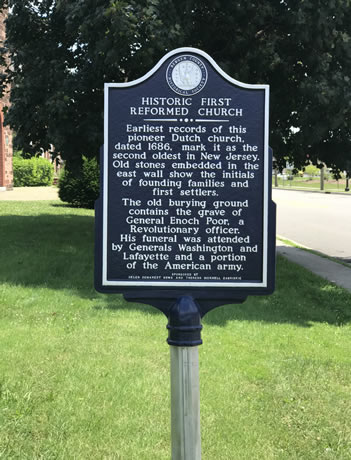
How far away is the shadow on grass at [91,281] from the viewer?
6.61m

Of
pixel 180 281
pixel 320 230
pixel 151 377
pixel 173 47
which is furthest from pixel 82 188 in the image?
pixel 180 281

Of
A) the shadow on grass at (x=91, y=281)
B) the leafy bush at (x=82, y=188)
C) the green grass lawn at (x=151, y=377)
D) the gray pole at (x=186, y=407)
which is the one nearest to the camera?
the gray pole at (x=186, y=407)

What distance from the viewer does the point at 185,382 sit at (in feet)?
9.19

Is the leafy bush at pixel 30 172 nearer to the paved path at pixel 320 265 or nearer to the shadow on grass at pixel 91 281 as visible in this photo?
the shadow on grass at pixel 91 281

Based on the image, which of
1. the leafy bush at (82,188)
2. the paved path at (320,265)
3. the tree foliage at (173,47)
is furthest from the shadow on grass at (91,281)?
the leafy bush at (82,188)

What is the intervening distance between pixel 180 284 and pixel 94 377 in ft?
6.08

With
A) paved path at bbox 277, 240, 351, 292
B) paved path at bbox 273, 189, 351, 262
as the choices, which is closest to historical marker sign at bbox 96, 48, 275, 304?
paved path at bbox 277, 240, 351, 292

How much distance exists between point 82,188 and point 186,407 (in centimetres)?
1883

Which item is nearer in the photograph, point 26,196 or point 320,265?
point 320,265

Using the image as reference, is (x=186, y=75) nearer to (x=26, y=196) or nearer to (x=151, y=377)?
(x=151, y=377)

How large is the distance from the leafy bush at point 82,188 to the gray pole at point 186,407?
59.4 feet

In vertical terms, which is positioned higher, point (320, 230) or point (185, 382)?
point (185, 382)

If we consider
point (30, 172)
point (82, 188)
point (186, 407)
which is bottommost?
point (186, 407)

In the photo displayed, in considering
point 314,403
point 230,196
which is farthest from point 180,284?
point 314,403
